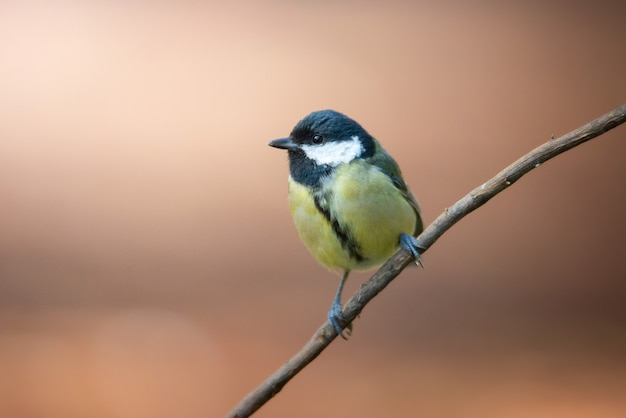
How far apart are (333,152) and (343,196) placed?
3.5 inches

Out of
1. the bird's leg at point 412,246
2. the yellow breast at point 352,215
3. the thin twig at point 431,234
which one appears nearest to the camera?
the thin twig at point 431,234

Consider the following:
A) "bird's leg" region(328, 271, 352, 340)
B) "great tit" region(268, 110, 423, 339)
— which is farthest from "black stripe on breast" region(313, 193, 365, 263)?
"bird's leg" region(328, 271, 352, 340)

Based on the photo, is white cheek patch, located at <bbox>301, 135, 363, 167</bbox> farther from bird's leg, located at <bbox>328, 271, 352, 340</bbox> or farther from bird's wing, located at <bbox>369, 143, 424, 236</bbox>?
bird's leg, located at <bbox>328, 271, 352, 340</bbox>

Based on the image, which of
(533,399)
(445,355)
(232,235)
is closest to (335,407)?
(445,355)

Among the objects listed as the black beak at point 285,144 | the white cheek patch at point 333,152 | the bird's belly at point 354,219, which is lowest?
the bird's belly at point 354,219

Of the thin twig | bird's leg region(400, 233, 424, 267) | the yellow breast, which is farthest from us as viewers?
the yellow breast

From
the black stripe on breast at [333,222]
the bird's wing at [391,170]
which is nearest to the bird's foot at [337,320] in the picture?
the black stripe on breast at [333,222]

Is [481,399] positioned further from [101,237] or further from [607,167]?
[101,237]

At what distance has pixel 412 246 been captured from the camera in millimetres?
1093

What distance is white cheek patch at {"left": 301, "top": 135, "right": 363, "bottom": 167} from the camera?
1157 millimetres

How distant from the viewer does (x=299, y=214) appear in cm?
117

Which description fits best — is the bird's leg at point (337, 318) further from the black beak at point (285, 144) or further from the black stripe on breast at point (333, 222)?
the black beak at point (285, 144)

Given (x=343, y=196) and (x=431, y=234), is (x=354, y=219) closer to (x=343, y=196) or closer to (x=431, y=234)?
(x=343, y=196)

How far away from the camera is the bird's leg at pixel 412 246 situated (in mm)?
987
